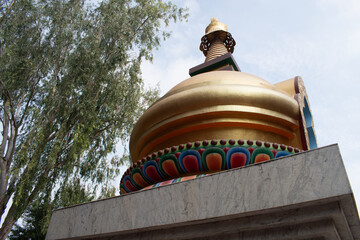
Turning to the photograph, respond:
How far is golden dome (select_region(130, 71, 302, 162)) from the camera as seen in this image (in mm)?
2641

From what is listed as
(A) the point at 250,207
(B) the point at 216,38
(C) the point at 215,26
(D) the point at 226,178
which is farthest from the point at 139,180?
(C) the point at 215,26

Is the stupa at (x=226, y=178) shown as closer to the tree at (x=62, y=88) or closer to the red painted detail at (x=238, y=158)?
the red painted detail at (x=238, y=158)

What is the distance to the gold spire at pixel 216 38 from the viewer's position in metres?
5.09

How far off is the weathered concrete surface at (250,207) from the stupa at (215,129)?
19.1 inches

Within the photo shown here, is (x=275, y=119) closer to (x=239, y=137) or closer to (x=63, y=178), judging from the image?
(x=239, y=137)

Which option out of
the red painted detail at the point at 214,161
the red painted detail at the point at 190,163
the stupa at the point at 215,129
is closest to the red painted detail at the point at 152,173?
the stupa at the point at 215,129

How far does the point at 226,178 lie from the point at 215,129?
103 cm

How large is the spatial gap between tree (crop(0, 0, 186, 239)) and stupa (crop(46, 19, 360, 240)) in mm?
4767

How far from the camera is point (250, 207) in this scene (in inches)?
60.1

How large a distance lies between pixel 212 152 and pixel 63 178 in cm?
627

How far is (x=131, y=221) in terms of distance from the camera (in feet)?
5.95

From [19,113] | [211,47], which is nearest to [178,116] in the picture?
[211,47]

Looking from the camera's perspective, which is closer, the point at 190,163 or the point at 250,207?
the point at 250,207

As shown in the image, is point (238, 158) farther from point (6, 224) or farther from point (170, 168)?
point (6, 224)
